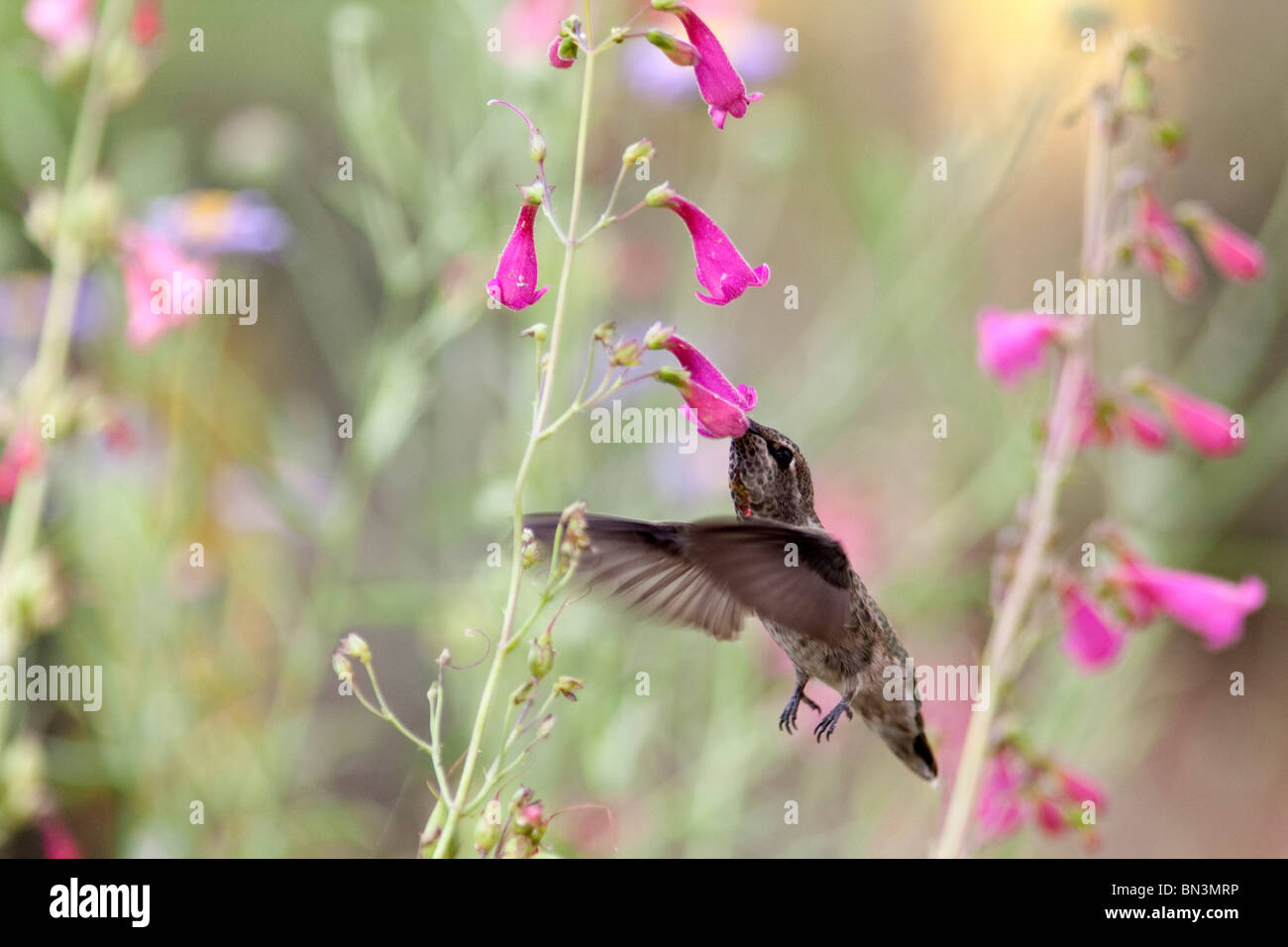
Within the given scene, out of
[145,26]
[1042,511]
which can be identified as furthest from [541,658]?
[145,26]

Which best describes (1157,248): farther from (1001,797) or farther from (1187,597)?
(1001,797)

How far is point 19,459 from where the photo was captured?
68.8 inches

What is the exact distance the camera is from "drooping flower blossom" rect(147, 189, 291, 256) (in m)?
2.39

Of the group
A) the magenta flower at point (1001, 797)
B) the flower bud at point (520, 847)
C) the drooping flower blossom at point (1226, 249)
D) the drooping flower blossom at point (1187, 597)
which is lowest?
the magenta flower at point (1001, 797)

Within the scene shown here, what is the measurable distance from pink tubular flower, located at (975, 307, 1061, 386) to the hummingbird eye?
611 mm

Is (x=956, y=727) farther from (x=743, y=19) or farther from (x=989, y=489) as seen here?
(x=743, y=19)

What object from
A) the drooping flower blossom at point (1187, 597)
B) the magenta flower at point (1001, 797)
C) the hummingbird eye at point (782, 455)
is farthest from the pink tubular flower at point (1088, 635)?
the hummingbird eye at point (782, 455)

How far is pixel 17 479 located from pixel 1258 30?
18.2ft

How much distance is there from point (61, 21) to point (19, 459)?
0.73 meters

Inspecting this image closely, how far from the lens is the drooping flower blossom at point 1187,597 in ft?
5.72

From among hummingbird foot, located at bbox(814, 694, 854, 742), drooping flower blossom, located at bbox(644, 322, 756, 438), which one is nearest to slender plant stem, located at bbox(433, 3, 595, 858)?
drooping flower blossom, located at bbox(644, 322, 756, 438)

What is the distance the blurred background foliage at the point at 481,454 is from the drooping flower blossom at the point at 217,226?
20 cm

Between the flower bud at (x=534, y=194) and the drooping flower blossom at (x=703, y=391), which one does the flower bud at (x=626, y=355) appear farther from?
the flower bud at (x=534, y=194)
